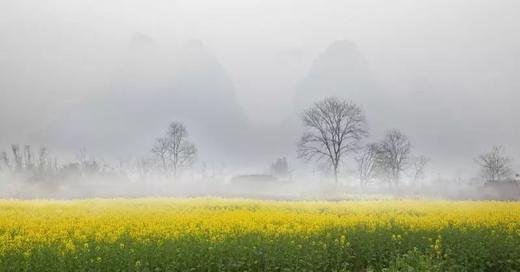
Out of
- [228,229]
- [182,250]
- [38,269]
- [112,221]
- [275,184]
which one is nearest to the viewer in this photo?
[38,269]

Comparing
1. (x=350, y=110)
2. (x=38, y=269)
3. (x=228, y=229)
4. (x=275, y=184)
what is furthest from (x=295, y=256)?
(x=275, y=184)

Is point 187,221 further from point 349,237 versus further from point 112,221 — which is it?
point 349,237

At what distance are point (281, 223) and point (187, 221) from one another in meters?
3.50

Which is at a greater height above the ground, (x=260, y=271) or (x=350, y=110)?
(x=350, y=110)

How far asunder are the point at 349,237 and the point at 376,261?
1.02 meters

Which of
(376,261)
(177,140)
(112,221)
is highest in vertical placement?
(177,140)

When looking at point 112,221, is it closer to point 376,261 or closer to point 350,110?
point 376,261

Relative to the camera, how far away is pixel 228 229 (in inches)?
634

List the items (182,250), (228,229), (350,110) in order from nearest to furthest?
(182,250), (228,229), (350,110)

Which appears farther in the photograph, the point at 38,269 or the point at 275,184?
the point at 275,184

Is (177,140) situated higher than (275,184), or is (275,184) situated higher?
(177,140)

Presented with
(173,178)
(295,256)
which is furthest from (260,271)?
(173,178)

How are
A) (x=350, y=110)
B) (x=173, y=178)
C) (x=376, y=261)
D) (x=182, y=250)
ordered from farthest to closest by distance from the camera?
1. (x=173, y=178)
2. (x=350, y=110)
3. (x=376, y=261)
4. (x=182, y=250)

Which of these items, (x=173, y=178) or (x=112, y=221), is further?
(x=173, y=178)
